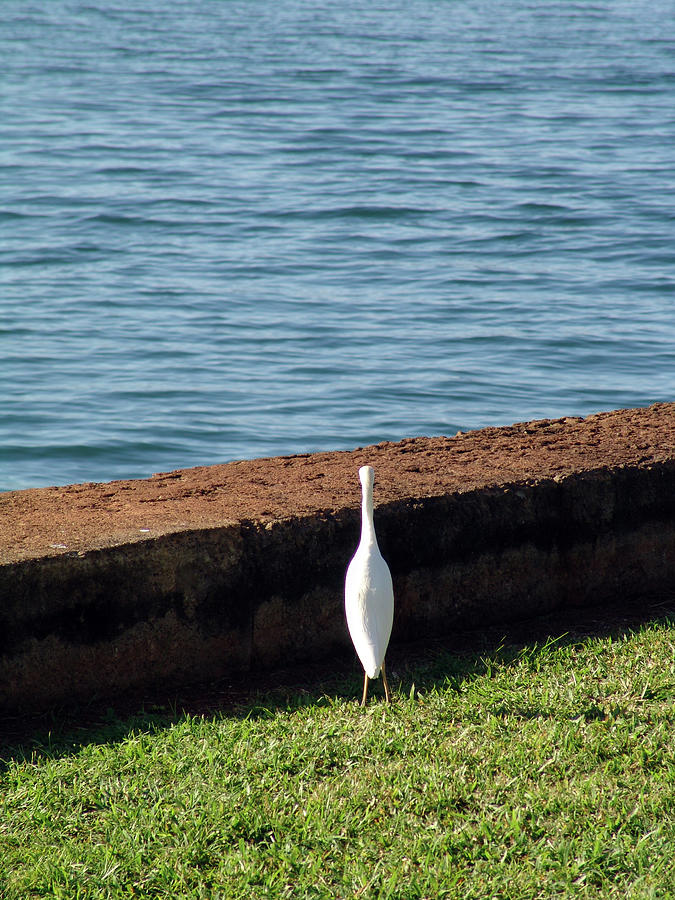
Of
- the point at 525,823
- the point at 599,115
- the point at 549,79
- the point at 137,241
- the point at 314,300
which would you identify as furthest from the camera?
the point at 549,79

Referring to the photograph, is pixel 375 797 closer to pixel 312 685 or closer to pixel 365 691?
pixel 365 691

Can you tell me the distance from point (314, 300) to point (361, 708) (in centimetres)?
1047

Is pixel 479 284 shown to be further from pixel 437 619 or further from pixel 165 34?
pixel 165 34

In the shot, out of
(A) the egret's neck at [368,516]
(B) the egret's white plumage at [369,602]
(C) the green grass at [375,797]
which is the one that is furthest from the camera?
(A) the egret's neck at [368,516]

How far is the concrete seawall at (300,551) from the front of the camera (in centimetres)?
408

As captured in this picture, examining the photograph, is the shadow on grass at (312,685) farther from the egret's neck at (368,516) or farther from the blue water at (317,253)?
the blue water at (317,253)

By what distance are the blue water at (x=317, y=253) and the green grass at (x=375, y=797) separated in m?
5.96

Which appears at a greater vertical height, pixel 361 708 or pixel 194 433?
pixel 361 708

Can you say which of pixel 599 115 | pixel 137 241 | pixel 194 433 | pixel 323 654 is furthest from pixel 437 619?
pixel 599 115

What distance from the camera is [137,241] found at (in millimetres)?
16922

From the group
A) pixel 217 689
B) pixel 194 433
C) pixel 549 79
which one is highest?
pixel 549 79

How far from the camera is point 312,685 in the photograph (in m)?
4.35

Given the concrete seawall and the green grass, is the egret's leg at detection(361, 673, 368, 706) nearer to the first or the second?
the green grass

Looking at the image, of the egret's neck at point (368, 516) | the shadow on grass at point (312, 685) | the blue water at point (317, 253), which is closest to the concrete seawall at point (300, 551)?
the shadow on grass at point (312, 685)
